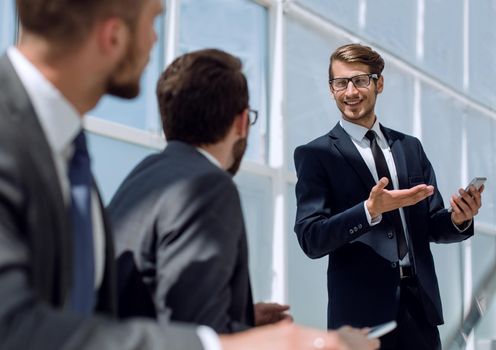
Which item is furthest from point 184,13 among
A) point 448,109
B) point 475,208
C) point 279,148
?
point 448,109

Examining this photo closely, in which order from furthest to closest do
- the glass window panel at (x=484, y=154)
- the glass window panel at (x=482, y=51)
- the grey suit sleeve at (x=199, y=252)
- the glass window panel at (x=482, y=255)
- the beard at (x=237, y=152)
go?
1. the glass window panel at (x=482, y=51)
2. the glass window panel at (x=484, y=154)
3. the glass window panel at (x=482, y=255)
4. the beard at (x=237, y=152)
5. the grey suit sleeve at (x=199, y=252)

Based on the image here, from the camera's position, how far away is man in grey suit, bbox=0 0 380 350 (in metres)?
0.96

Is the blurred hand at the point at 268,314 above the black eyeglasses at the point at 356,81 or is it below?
below

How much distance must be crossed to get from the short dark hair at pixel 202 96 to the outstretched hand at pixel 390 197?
2.89 ft

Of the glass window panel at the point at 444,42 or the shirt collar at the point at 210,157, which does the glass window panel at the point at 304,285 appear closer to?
the glass window panel at the point at 444,42

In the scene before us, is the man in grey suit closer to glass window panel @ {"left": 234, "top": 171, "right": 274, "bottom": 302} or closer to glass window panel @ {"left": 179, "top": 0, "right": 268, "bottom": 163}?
glass window panel @ {"left": 179, "top": 0, "right": 268, "bottom": 163}

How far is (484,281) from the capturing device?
6.70m

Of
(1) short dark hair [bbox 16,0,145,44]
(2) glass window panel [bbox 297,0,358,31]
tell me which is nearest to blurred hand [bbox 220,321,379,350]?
(1) short dark hair [bbox 16,0,145,44]

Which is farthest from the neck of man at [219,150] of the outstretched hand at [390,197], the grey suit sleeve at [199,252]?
the outstretched hand at [390,197]

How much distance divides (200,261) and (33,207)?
0.48 metres

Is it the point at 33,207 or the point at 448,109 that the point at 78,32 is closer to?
the point at 33,207

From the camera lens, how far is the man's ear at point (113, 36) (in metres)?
1.19

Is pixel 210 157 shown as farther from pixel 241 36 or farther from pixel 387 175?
pixel 241 36

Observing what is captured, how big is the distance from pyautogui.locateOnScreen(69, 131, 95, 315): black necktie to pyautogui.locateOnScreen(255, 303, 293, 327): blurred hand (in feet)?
2.15
